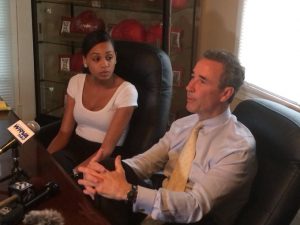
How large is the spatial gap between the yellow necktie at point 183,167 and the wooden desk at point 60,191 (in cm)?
35

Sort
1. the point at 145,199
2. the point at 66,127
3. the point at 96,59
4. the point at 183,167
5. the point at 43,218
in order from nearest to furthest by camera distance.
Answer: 1. the point at 43,218
2. the point at 145,199
3. the point at 183,167
4. the point at 96,59
5. the point at 66,127

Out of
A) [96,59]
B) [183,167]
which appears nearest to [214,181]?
[183,167]

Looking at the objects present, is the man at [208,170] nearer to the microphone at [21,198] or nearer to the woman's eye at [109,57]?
the microphone at [21,198]

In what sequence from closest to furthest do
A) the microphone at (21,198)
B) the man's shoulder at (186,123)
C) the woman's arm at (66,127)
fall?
the microphone at (21,198)
the man's shoulder at (186,123)
the woman's arm at (66,127)

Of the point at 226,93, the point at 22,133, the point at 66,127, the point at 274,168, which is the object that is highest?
the point at 226,93

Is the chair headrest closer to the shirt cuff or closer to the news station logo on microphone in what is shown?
the shirt cuff

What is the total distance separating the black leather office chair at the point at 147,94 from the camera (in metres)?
2.20

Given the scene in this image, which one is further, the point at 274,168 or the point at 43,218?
the point at 274,168

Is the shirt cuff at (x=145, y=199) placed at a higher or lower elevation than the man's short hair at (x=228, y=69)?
lower

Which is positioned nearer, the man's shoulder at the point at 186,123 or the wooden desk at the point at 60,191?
the wooden desk at the point at 60,191

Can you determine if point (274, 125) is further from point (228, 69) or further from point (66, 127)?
point (66, 127)

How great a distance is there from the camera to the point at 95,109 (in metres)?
2.24

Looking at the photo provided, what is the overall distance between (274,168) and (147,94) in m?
0.94

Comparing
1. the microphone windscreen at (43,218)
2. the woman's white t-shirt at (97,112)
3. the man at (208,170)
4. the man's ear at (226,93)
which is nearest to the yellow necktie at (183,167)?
the man at (208,170)
